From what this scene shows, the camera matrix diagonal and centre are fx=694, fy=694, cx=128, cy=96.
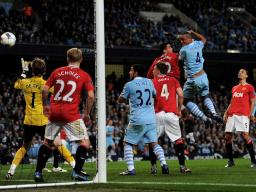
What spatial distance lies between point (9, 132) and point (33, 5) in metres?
13.2

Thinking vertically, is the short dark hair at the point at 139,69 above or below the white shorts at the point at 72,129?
above

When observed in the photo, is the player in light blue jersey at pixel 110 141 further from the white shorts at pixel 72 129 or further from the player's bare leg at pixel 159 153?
the white shorts at pixel 72 129

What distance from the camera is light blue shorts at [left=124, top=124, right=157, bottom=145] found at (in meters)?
13.2

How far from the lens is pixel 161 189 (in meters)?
9.83

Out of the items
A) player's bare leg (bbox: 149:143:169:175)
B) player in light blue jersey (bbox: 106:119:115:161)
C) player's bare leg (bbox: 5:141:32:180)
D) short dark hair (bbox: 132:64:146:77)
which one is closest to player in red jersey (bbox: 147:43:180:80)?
short dark hair (bbox: 132:64:146:77)

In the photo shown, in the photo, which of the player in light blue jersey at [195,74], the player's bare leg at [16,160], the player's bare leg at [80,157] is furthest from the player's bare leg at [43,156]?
the player in light blue jersey at [195,74]

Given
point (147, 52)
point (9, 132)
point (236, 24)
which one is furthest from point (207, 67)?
point (9, 132)

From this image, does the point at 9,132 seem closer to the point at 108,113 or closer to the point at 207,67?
the point at 108,113

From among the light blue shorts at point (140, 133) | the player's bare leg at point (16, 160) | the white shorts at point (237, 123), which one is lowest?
the player's bare leg at point (16, 160)

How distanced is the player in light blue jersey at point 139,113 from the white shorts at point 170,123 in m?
0.71

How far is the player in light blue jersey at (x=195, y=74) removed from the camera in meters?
15.6

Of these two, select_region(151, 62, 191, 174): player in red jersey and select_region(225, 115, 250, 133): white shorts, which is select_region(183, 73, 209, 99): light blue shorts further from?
select_region(151, 62, 191, 174): player in red jersey

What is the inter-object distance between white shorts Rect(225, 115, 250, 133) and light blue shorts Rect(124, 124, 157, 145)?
13.0ft

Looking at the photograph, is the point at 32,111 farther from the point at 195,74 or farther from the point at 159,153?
the point at 195,74
